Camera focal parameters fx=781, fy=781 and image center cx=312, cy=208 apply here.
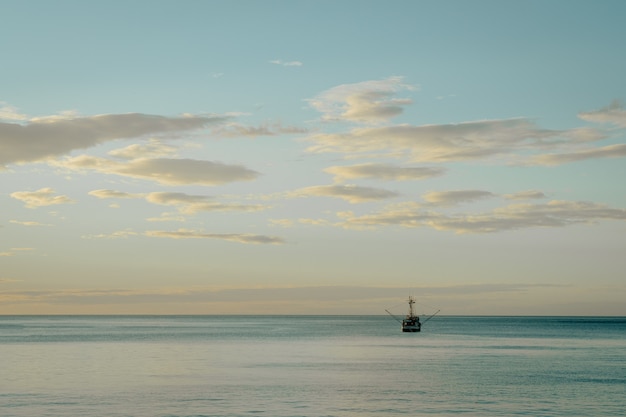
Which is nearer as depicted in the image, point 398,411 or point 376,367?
point 398,411

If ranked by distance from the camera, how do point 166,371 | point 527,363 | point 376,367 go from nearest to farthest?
point 166,371 < point 376,367 < point 527,363

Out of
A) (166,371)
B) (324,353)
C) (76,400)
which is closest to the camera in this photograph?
(76,400)

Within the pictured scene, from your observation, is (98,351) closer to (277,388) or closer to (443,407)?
(277,388)

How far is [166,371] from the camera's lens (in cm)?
8638

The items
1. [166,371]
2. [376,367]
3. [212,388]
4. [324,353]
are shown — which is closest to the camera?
[212,388]

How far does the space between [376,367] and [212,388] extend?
30516 millimetres

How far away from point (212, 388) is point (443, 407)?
2193 cm

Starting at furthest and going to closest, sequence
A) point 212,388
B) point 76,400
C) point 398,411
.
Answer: point 212,388 → point 76,400 → point 398,411

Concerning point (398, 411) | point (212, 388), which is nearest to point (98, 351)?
point (212, 388)

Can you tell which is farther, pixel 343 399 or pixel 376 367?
pixel 376 367

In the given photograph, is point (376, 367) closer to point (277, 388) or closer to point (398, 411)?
point (277, 388)

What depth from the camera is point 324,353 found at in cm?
12269

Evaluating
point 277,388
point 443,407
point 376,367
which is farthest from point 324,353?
point 443,407

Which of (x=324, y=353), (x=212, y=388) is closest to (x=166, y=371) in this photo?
(x=212, y=388)
